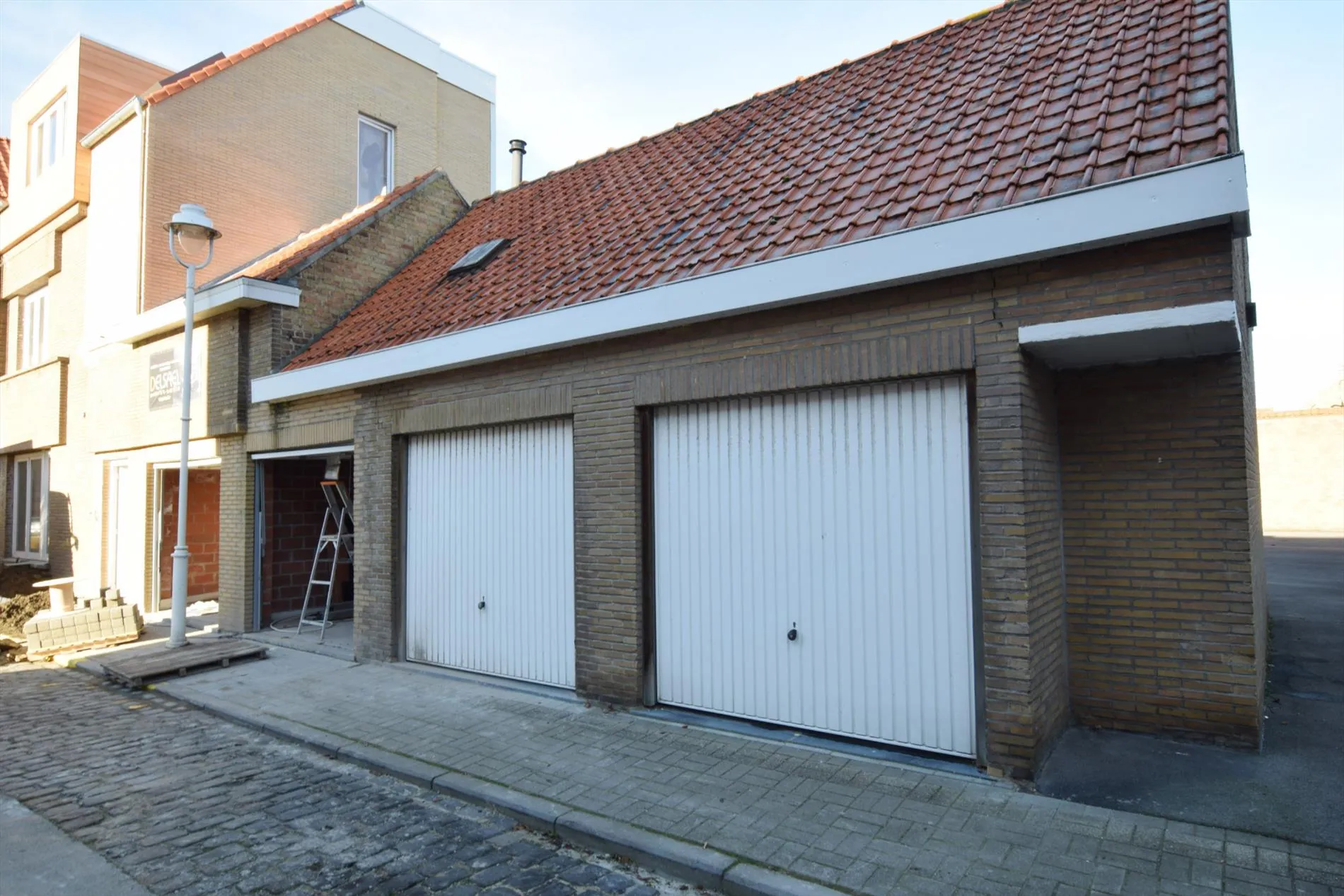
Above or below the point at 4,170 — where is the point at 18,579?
below

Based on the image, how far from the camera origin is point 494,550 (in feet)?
25.3

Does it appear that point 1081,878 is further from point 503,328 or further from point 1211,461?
point 503,328

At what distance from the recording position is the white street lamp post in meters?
9.55

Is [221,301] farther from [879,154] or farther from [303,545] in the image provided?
[879,154]

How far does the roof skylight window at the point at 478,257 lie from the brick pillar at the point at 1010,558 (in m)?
6.64

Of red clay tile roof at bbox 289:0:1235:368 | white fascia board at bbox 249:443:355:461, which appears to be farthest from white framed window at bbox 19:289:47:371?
red clay tile roof at bbox 289:0:1235:368

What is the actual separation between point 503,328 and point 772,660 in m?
3.66

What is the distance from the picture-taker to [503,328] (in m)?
7.11

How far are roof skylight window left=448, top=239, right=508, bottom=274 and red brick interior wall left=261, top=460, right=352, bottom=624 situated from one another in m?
3.22

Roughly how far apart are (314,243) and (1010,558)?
10.5m

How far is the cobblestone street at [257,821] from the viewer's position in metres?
3.96

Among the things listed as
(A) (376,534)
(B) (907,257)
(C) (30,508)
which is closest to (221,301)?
(A) (376,534)

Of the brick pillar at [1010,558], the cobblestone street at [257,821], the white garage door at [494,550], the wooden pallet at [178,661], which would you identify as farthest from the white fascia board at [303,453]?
the brick pillar at [1010,558]

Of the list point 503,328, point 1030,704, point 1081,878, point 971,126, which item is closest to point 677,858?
point 1081,878
